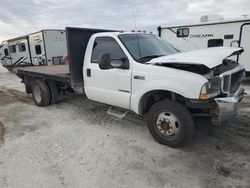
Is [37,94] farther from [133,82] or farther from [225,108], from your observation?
[225,108]

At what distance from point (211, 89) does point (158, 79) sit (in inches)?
33.2

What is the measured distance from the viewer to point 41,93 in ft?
21.7

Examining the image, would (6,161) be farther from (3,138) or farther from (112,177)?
(112,177)

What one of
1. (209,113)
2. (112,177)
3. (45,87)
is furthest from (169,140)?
(45,87)

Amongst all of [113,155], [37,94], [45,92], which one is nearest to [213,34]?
[45,92]

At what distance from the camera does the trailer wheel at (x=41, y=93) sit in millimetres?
6531

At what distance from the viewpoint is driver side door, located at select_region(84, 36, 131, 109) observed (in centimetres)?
438

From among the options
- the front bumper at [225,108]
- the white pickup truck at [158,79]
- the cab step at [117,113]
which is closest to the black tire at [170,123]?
the white pickup truck at [158,79]

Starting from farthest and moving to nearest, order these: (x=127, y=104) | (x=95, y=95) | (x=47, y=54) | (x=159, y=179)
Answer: (x=47, y=54) → (x=95, y=95) → (x=127, y=104) → (x=159, y=179)

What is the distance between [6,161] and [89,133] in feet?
5.21

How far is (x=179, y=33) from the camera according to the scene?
36.0 ft

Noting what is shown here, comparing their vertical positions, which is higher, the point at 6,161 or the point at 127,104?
the point at 127,104

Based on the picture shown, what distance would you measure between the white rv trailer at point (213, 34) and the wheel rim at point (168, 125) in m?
6.37

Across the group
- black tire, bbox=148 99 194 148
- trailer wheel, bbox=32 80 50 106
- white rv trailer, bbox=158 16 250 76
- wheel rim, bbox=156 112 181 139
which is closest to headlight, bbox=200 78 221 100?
black tire, bbox=148 99 194 148
